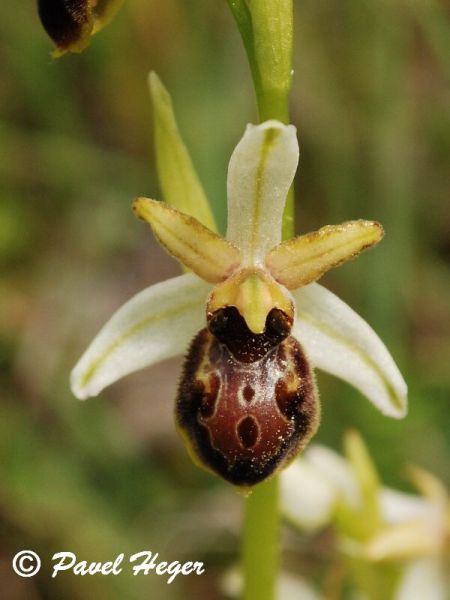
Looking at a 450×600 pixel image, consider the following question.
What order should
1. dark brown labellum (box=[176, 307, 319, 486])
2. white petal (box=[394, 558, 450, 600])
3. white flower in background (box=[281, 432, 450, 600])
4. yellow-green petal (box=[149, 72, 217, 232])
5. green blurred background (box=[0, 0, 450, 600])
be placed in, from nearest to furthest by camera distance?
1. dark brown labellum (box=[176, 307, 319, 486])
2. yellow-green petal (box=[149, 72, 217, 232])
3. white flower in background (box=[281, 432, 450, 600])
4. white petal (box=[394, 558, 450, 600])
5. green blurred background (box=[0, 0, 450, 600])

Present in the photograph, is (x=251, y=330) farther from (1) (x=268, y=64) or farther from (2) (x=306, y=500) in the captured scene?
(2) (x=306, y=500)

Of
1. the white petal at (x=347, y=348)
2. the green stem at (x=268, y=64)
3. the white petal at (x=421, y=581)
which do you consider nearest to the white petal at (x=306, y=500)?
the white petal at (x=421, y=581)

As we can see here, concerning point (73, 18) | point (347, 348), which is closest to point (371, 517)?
point (347, 348)

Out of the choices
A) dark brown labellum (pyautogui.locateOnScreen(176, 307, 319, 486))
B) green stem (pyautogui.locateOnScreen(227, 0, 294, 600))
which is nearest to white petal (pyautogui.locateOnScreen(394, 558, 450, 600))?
green stem (pyautogui.locateOnScreen(227, 0, 294, 600))

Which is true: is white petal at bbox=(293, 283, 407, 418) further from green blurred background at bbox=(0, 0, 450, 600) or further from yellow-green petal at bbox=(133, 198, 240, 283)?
green blurred background at bbox=(0, 0, 450, 600)

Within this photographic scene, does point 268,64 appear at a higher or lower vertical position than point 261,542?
higher

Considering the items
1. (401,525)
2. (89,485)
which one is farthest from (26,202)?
(401,525)
